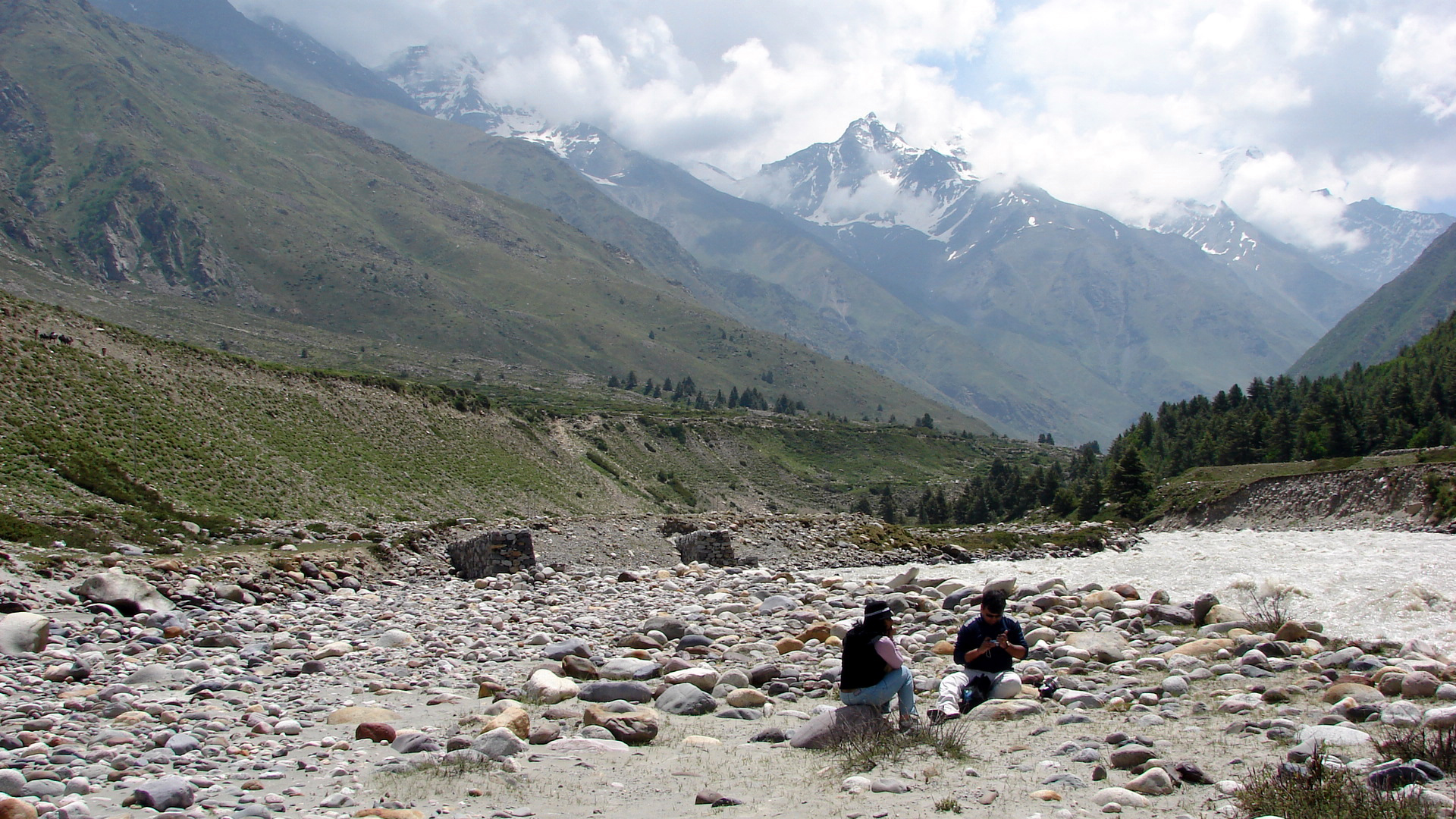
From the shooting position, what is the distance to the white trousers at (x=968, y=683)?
37.8 ft

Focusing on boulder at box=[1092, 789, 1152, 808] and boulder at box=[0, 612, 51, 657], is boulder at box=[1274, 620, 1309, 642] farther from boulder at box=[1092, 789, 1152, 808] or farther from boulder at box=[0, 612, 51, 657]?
boulder at box=[0, 612, 51, 657]

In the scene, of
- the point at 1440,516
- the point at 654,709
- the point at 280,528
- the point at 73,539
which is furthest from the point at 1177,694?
the point at 1440,516

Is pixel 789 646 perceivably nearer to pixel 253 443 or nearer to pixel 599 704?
pixel 599 704

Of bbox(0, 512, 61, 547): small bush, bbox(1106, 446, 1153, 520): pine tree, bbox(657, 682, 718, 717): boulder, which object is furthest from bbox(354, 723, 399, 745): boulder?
bbox(1106, 446, 1153, 520): pine tree

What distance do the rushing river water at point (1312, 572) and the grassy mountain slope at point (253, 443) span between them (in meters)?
28.5

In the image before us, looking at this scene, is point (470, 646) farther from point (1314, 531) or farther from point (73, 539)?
point (1314, 531)

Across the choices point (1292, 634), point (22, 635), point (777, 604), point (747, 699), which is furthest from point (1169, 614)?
point (22, 635)

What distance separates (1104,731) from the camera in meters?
10.4

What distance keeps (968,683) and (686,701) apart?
13.2 ft

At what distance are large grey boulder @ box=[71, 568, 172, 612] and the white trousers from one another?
1566cm

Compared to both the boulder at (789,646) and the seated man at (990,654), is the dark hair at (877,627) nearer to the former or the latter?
the seated man at (990,654)

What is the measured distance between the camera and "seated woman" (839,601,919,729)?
10.8m

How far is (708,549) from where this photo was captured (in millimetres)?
34031

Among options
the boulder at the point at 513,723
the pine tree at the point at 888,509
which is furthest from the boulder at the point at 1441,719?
the pine tree at the point at 888,509
